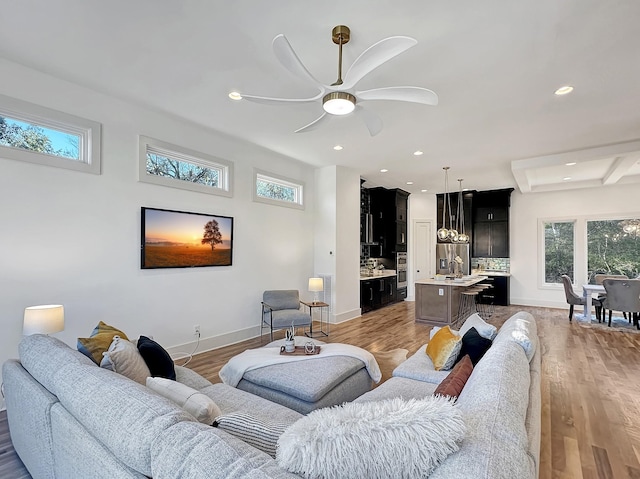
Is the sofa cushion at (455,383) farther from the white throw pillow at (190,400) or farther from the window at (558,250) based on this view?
the window at (558,250)

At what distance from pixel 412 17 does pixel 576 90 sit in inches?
85.6

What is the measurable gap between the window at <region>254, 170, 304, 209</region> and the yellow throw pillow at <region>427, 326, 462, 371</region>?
11.8 ft

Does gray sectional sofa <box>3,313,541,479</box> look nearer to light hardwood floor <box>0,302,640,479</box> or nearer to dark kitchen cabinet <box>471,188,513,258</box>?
light hardwood floor <box>0,302,640,479</box>

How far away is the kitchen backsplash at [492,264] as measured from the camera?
877 cm

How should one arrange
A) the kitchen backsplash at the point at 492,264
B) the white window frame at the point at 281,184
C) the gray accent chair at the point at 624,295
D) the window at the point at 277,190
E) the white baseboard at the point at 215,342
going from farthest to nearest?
the kitchen backsplash at the point at 492,264
the gray accent chair at the point at 624,295
the window at the point at 277,190
the white window frame at the point at 281,184
the white baseboard at the point at 215,342

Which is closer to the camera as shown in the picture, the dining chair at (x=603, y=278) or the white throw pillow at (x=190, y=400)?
the white throw pillow at (x=190, y=400)

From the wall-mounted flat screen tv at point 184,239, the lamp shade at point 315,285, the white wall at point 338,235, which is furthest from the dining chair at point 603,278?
the wall-mounted flat screen tv at point 184,239

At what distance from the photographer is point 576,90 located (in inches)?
130

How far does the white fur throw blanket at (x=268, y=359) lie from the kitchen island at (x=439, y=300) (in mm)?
3650

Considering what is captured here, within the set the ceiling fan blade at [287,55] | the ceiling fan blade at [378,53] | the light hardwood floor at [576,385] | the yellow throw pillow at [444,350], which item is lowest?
the light hardwood floor at [576,385]

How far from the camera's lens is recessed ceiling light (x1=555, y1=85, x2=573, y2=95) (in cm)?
323

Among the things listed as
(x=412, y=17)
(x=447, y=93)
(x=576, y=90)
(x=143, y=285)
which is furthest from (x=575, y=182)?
(x=143, y=285)

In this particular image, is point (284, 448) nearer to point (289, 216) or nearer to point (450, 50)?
point (450, 50)

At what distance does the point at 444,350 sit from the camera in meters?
2.62
